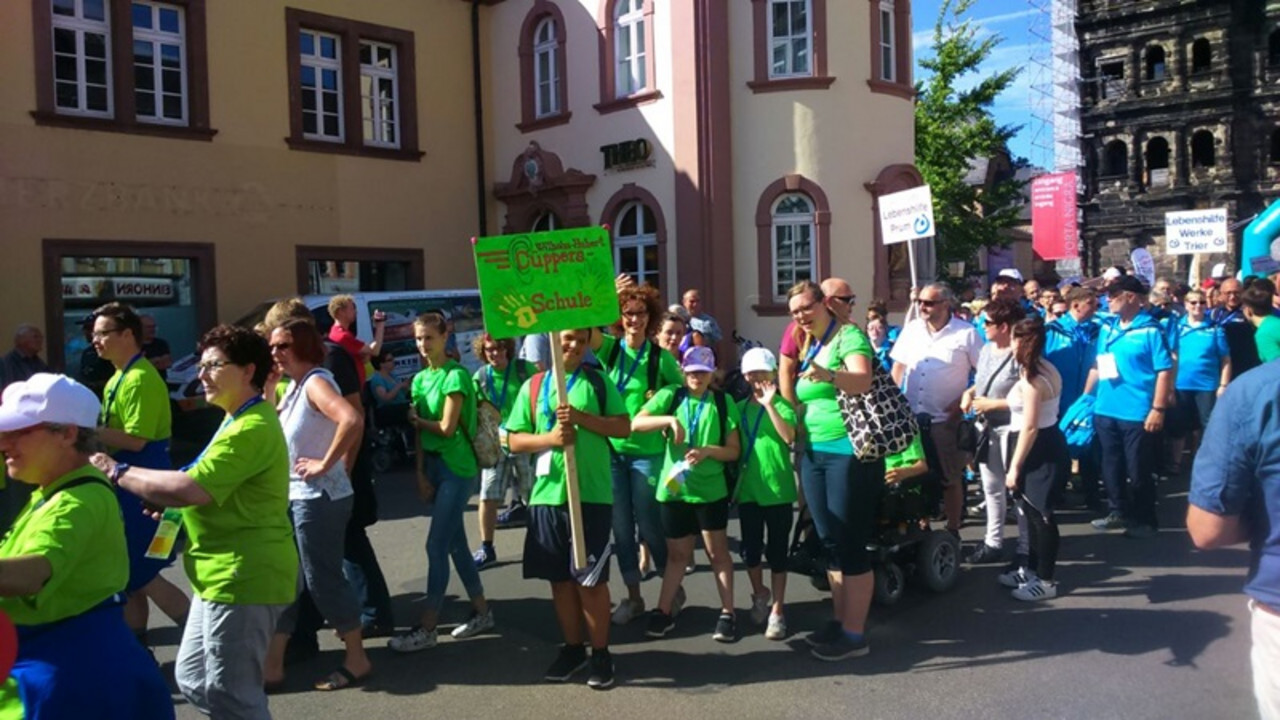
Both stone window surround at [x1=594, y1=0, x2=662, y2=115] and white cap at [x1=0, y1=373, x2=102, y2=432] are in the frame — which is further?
stone window surround at [x1=594, y1=0, x2=662, y2=115]

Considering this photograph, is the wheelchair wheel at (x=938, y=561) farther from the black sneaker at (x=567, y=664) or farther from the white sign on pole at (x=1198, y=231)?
the white sign on pole at (x=1198, y=231)

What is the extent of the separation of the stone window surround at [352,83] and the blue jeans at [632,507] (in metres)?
12.5

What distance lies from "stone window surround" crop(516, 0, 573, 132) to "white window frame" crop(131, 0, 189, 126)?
5.88 metres

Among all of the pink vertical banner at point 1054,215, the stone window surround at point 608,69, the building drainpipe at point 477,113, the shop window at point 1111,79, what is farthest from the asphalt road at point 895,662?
the shop window at point 1111,79

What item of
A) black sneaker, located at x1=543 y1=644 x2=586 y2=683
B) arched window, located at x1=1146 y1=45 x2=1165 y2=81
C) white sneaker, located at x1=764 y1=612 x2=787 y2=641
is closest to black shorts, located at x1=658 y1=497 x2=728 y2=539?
white sneaker, located at x1=764 y1=612 x2=787 y2=641

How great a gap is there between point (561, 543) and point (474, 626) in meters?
1.34

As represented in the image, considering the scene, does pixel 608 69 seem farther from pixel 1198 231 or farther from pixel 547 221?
pixel 1198 231

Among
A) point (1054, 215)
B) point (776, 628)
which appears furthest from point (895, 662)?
point (1054, 215)

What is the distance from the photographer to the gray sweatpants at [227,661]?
372cm

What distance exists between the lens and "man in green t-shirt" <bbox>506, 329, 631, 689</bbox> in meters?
5.09

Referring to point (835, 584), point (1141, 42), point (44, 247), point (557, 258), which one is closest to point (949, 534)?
point (835, 584)

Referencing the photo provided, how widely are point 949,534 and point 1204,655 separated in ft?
5.50

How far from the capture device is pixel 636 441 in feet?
21.0

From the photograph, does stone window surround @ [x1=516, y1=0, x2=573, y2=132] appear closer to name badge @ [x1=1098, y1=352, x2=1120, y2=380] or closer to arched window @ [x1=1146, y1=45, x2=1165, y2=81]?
name badge @ [x1=1098, y1=352, x2=1120, y2=380]
